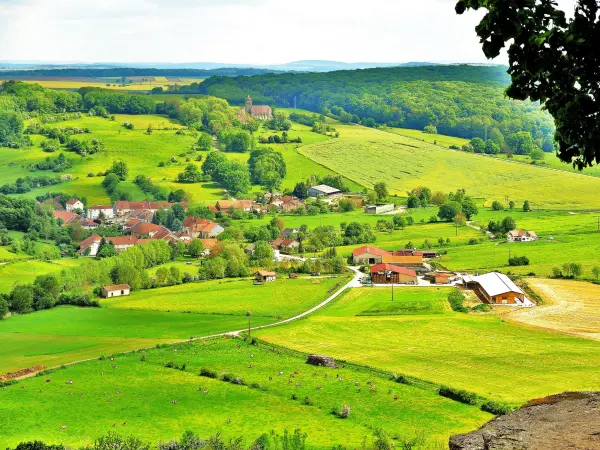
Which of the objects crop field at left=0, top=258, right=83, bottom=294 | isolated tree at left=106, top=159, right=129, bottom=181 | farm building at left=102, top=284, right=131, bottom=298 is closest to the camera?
crop field at left=0, top=258, right=83, bottom=294

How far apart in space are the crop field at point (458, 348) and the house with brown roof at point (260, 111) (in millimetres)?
122888

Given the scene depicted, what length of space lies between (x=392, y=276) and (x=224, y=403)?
122 ft

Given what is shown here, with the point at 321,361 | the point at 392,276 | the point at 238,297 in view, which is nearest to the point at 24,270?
the point at 238,297

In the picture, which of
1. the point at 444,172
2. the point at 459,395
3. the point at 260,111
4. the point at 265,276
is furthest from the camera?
the point at 260,111

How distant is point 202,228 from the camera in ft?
337

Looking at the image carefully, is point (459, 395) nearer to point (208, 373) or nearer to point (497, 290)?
point (208, 373)

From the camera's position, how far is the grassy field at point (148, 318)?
5303 centimetres

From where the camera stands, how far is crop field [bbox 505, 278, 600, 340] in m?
53.8

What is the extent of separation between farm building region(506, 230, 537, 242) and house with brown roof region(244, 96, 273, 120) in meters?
99.9

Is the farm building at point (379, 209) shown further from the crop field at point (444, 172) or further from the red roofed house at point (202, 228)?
the red roofed house at point (202, 228)

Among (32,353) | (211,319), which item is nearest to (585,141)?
(32,353)

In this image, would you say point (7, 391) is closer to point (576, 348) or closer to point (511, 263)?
point (576, 348)

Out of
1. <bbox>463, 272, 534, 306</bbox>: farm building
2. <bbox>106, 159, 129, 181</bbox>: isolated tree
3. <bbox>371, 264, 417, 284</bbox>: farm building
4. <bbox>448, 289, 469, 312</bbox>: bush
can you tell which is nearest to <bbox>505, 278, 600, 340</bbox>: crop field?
<bbox>463, 272, 534, 306</bbox>: farm building

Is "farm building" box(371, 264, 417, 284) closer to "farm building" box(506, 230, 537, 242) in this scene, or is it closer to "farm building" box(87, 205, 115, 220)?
"farm building" box(506, 230, 537, 242)
